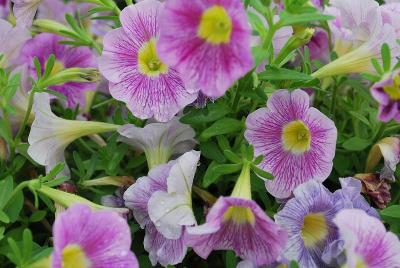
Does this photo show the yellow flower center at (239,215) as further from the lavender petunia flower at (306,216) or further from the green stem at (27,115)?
the green stem at (27,115)

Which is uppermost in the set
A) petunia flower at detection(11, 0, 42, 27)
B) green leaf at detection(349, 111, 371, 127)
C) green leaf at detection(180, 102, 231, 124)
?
petunia flower at detection(11, 0, 42, 27)

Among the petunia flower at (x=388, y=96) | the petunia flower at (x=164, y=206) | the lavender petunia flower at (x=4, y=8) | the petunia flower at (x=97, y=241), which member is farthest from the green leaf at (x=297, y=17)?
the lavender petunia flower at (x=4, y=8)

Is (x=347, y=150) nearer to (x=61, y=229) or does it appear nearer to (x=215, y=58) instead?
(x=215, y=58)

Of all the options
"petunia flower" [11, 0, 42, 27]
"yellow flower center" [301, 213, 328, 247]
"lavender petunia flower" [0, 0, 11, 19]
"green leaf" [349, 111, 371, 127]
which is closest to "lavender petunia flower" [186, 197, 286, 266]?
"yellow flower center" [301, 213, 328, 247]

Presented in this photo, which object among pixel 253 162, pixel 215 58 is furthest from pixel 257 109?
pixel 215 58

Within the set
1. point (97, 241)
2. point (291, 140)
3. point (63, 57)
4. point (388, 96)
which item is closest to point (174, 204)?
point (97, 241)

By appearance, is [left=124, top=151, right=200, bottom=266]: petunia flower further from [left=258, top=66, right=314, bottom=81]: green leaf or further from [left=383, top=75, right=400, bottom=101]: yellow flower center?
[left=383, top=75, right=400, bottom=101]: yellow flower center

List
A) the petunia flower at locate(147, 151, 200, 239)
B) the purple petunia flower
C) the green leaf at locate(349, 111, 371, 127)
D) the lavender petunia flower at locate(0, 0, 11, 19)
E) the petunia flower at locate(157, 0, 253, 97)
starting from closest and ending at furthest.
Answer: the petunia flower at locate(157, 0, 253, 97)
the petunia flower at locate(147, 151, 200, 239)
the green leaf at locate(349, 111, 371, 127)
the purple petunia flower
the lavender petunia flower at locate(0, 0, 11, 19)
